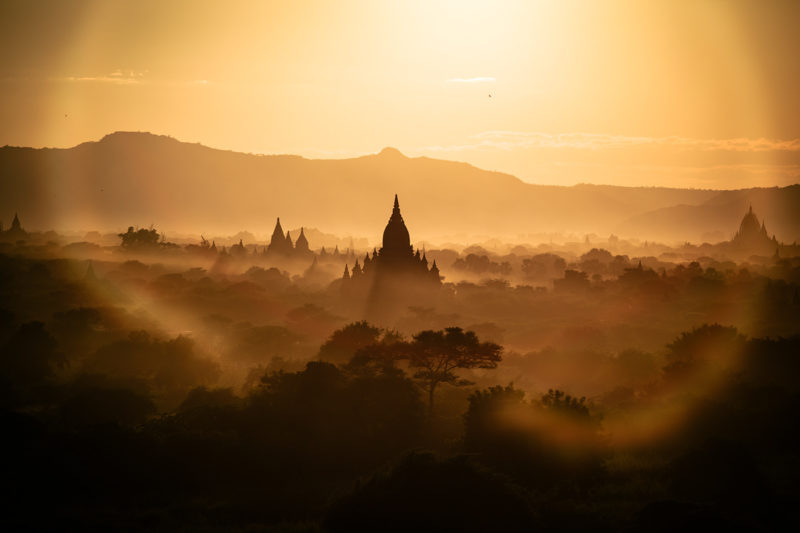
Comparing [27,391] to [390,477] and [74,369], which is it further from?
[390,477]

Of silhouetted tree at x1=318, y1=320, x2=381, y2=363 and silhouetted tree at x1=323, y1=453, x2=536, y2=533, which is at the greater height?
silhouetted tree at x1=318, y1=320, x2=381, y2=363

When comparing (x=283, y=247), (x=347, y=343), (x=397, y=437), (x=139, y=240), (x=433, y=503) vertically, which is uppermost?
(x=139, y=240)

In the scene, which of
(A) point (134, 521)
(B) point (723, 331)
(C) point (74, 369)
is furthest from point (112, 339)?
(B) point (723, 331)

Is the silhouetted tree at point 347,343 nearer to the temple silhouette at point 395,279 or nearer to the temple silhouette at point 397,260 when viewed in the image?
the temple silhouette at point 395,279

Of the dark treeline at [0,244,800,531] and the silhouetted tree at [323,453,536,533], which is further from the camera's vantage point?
the dark treeline at [0,244,800,531]

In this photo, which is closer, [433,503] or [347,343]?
[433,503]

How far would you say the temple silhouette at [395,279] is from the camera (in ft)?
321

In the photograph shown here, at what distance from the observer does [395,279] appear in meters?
98.4

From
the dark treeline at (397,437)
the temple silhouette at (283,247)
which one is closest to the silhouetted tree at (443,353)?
the dark treeline at (397,437)

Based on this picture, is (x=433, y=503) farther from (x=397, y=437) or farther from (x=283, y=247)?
(x=283, y=247)

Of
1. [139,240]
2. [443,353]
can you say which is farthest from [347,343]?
[139,240]

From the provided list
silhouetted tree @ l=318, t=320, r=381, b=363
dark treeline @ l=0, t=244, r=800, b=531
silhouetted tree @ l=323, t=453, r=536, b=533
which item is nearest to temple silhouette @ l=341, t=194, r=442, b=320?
dark treeline @ l=0, t=244, r=800, b=531

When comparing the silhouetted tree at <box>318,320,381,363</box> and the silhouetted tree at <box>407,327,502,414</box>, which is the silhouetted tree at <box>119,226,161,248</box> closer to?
the silhouetted tree at <box>318,320,381,363</box>

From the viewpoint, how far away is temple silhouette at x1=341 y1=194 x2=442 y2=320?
97750 mm
